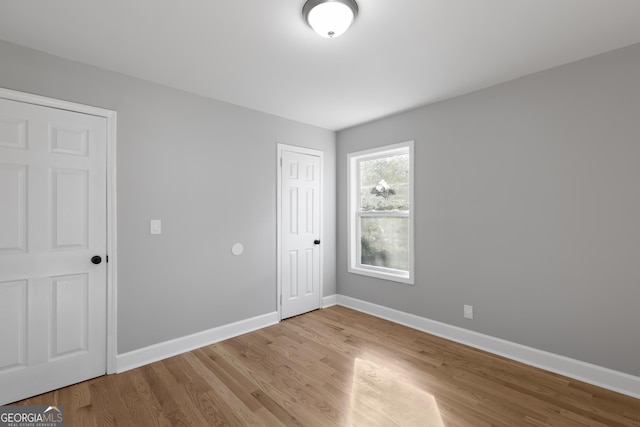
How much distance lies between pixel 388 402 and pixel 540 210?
6.68 ft

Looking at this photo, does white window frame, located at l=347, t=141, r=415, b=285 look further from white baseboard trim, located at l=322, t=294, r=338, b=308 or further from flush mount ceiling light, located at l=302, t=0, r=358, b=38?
flush mount ceiling light, located at l=302, t=0, r=358, b=38

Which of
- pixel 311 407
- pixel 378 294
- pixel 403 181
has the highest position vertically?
pixel 403 181

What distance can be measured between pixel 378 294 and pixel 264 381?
1.92 meters

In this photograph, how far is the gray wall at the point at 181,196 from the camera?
247 cm

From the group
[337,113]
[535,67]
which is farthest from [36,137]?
[535,67]

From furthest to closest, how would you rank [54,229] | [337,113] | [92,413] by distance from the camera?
[337,113] → [54,229] → [92,413]

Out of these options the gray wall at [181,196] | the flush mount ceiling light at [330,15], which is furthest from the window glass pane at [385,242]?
the flush mount ceiling light at [330,15]

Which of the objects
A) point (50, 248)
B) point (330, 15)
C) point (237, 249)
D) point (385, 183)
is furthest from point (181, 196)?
point (385, 183)

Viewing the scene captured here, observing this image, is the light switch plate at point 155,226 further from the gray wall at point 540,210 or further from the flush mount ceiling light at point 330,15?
the gray wall at point 540,210

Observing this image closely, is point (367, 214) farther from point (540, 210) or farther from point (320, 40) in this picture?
point (320, 40)

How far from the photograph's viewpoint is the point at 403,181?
370 centimetres

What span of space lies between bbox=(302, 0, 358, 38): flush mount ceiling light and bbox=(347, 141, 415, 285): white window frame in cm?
193

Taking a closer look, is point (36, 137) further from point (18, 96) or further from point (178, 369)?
point (178, 369)

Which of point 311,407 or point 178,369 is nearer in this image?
point 311,407
